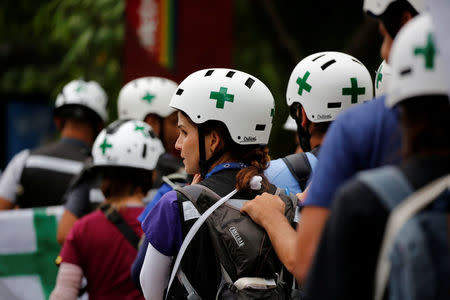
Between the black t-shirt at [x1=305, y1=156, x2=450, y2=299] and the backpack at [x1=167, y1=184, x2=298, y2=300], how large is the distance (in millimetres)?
1462

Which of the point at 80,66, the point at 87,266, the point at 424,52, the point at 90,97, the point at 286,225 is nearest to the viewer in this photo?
the point at 424,52

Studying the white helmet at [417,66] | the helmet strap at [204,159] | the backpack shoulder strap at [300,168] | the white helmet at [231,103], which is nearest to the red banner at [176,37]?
the backpack shoulder strap at [300,168]

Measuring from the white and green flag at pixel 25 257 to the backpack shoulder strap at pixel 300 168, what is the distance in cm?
333

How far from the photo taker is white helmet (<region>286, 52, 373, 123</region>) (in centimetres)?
504

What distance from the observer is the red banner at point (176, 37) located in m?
11.1

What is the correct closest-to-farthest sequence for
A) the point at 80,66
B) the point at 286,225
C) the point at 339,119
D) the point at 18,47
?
1. the point at 339,119
2. the point at 286,225
3. the point at 80,66
4. the point at 18,47

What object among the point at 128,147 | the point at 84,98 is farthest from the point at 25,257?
the point at 128,147

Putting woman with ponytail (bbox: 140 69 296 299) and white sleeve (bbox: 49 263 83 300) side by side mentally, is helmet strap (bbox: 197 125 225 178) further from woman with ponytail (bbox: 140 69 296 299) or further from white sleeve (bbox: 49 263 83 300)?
white sleeve (bbox: 49 263 83 300)

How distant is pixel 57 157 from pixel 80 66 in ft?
19.4

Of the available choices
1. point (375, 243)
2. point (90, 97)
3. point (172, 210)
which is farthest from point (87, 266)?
point (375, 243)

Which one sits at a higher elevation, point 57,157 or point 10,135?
point 57,157

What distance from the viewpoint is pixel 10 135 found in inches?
681

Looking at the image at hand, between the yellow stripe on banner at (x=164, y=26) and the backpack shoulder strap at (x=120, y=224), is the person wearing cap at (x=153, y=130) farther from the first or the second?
the yellow stripe on banner at (x=164, y=26)

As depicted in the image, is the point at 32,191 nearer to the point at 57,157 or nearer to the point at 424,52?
the point at 57,157
